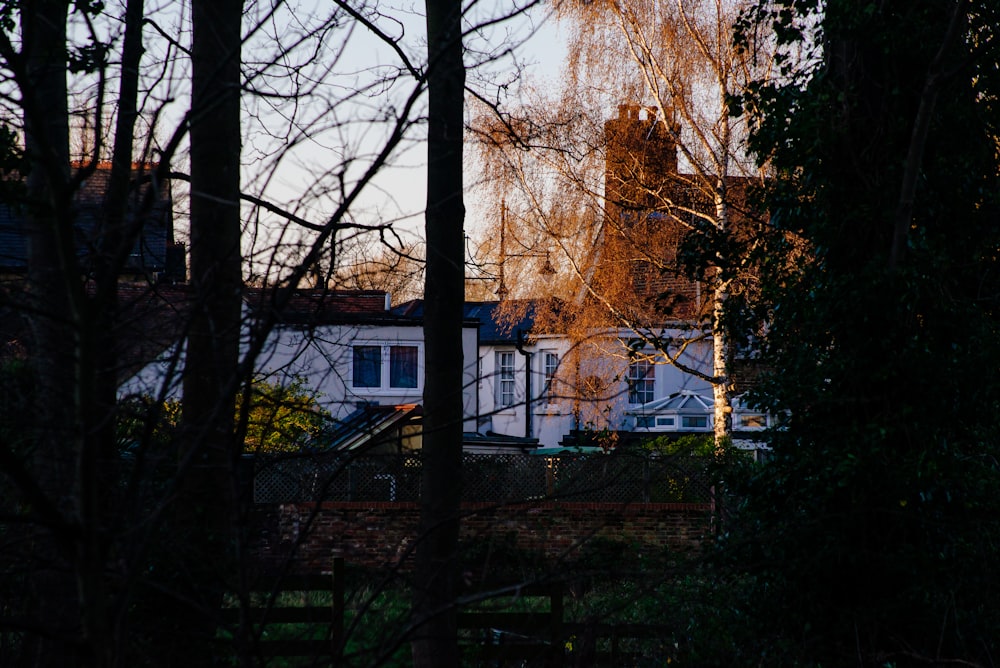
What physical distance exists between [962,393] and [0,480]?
20.4ft

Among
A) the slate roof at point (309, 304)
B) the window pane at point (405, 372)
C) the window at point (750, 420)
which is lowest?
Answer: the window at point (750, 420)

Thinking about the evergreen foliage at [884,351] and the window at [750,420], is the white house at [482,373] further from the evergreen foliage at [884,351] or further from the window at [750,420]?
the evergreen foliage at [884,351]

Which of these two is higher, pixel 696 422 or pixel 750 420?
pixel 750 420

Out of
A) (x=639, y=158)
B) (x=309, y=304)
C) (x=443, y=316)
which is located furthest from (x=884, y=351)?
(x=639, y=158)

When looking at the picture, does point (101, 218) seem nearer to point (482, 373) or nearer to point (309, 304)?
point (309, 304)

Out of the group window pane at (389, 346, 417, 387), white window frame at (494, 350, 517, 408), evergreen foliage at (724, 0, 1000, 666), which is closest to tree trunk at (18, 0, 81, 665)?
evergreen foliage at (724, 0, 1000, 666)

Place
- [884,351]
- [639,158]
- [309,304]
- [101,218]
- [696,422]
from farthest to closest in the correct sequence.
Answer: [696,422] → [639,158] → [884,351] → [309,304] → [101,218]

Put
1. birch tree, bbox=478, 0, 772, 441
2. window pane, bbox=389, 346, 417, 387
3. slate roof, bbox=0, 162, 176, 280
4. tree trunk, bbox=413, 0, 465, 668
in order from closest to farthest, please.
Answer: slate roof, bbox=0, 162, 176, 280, tree trunk, bbox=413, 0, 465, 668, birch tree, bbox=478, 0, 772, 441, window pane, bbox=389, 346, 417, 387

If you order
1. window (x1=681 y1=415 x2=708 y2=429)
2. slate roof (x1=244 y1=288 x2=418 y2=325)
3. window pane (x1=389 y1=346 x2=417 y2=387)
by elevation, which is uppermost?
slate roof (x1=244 y1=288 x2=418 y2=325)

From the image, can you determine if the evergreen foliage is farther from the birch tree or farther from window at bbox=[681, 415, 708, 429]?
window at bbox=[681, 415, 708, 429]

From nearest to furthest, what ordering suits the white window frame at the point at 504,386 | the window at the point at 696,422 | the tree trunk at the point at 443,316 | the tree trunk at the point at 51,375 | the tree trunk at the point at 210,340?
1. the tree trunk at the point at 51,375
2. the tree trunk at the point at 210,340
3. the tree trunk at the point at 443,316
4. the window at the point at 696,422
5. the white window frame at the point at 504,386

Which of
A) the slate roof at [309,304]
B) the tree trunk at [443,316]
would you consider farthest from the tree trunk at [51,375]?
the tree trunk at [443,316]

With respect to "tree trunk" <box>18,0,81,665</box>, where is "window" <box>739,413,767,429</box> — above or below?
below

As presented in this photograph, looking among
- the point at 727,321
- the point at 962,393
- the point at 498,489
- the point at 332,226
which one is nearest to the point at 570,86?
the point at 498,489
